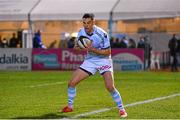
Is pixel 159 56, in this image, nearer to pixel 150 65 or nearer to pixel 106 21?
pixel 150 65

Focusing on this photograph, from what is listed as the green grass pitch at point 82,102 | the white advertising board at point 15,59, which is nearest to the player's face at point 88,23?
the green grass pitch at point 82,102

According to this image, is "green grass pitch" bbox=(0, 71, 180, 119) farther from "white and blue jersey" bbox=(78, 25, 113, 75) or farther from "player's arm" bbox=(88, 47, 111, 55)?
"player's arm" bbox=(88, 47, 111, 55)

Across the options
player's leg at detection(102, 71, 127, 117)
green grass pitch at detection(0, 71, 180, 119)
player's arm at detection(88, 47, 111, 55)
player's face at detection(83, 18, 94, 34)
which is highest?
player's face at detection(83, 18, 94, 34)

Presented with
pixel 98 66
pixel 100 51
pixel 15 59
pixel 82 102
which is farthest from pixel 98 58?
pixel 15 59

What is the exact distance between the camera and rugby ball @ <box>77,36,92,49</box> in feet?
38.1

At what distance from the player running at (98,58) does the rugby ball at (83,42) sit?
0.07 meters

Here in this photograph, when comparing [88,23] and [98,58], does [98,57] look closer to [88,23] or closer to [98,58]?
[98,58]

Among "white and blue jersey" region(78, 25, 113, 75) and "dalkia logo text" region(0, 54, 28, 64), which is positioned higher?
"white and blue jersey" region(78, 25, 113, 75)

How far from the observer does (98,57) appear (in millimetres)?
11945

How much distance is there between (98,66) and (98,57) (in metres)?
0.18

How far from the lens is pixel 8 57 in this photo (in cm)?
3294

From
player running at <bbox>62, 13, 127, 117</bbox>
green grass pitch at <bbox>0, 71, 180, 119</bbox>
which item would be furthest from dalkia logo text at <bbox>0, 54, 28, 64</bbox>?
player running at <bbox>62, 13, 127, 117</bbox>

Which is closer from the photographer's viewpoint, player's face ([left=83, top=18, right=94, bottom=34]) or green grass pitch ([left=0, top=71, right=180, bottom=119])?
player's face ([left=83, top=18, right=94, bottom=34])

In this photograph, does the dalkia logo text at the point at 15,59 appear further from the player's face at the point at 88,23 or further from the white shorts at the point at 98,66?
the player's face at the point at 88,23
